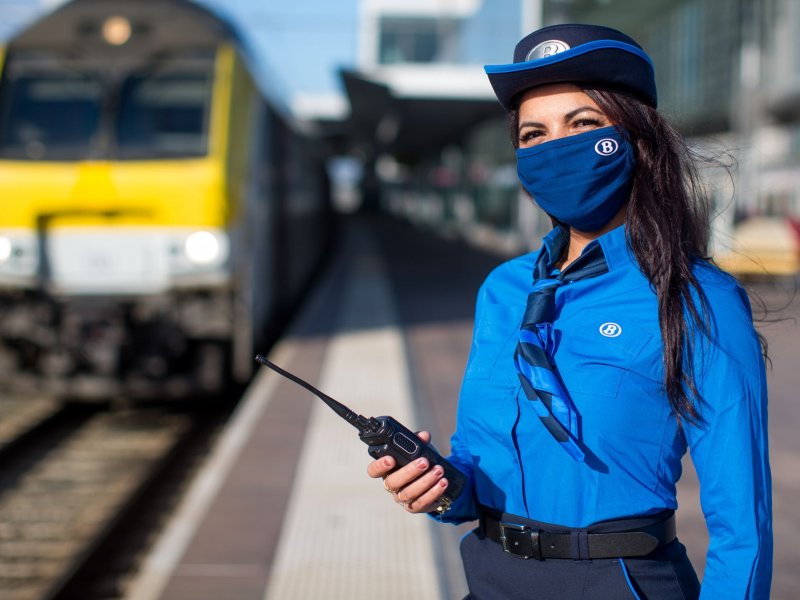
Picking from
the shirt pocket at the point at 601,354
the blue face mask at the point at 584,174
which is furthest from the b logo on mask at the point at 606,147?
the shirt pocket at the point at 601,354

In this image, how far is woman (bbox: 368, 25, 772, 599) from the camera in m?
1.59

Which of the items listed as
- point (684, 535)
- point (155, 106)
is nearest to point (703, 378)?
point (684, 535)

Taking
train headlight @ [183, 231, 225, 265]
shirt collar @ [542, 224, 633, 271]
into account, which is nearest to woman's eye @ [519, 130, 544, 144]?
shirt collar @ [542, 224, 633, 271]

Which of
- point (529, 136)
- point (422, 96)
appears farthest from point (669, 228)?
point (422, 96)

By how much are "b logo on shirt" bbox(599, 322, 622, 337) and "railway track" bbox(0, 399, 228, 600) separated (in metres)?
3.63

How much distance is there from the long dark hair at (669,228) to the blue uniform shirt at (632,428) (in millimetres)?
20

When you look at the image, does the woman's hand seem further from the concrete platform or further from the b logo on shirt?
the concrete platform

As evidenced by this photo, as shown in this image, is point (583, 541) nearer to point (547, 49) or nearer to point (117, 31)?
point (547, 49)

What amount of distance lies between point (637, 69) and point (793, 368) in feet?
28.6

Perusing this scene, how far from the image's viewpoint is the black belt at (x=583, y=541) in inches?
66.2

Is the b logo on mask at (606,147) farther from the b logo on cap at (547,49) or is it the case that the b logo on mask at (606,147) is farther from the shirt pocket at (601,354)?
the shirt pocket at (601,354)

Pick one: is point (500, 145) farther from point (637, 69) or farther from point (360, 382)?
point (637, 69)

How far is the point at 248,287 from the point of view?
8.25m

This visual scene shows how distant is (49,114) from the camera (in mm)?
8305
